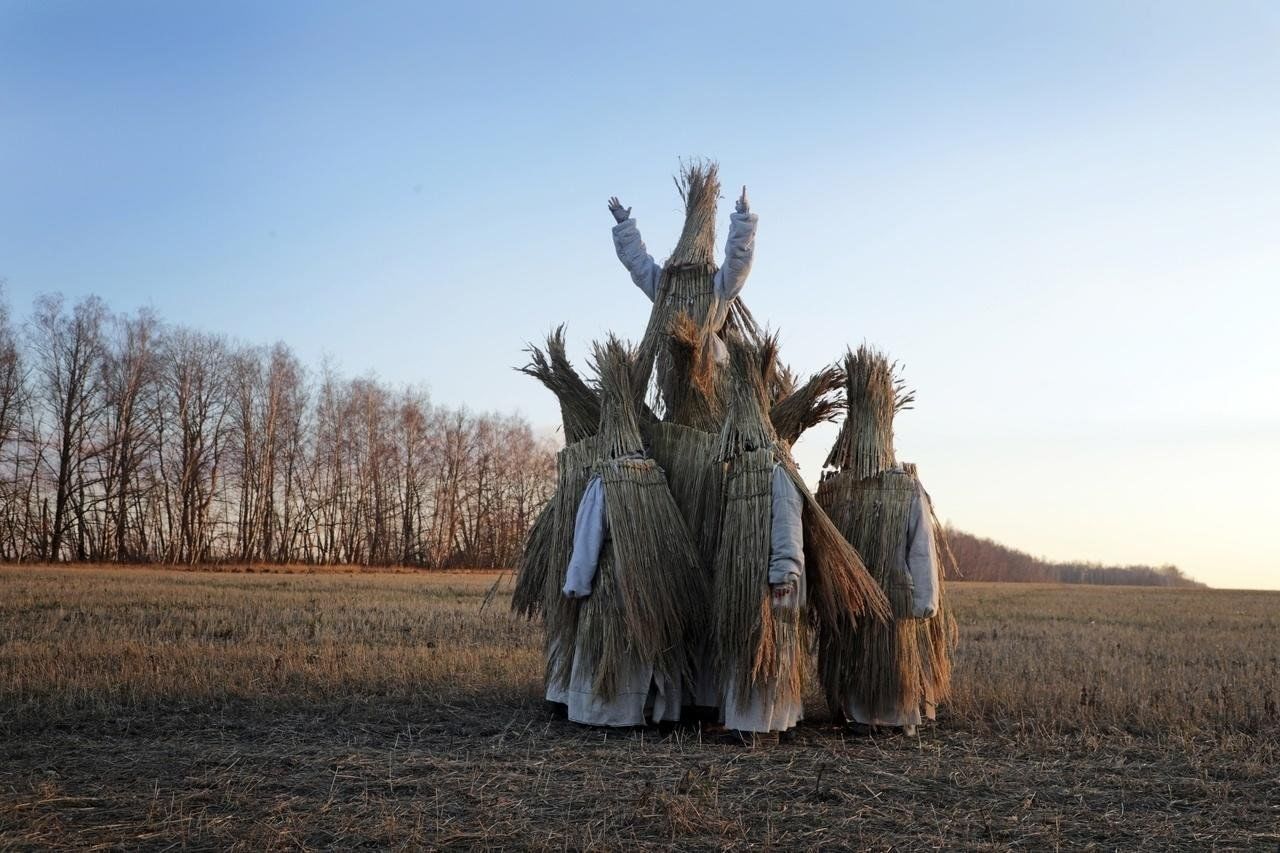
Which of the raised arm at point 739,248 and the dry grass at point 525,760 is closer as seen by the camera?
the dry grass at point 525,760

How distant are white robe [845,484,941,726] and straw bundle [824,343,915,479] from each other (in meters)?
0.33

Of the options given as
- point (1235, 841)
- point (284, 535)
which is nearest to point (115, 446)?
point (284, 535)

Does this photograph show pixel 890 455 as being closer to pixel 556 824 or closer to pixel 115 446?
pixel 556 824

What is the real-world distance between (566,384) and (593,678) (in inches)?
73.4

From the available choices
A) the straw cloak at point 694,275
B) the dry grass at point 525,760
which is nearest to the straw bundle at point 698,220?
the straw cloak at point 694,275

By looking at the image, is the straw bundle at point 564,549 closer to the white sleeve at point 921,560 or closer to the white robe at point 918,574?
the white robe at point 918,574

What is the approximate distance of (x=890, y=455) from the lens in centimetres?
690

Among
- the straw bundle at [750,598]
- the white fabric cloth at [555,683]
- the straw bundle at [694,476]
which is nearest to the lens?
the straw bundle at [750,598]

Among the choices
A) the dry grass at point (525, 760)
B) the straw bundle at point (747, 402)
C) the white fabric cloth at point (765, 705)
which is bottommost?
the dry grass at point (525, 760)

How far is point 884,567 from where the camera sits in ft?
21.8

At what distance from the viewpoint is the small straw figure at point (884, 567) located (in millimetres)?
6613

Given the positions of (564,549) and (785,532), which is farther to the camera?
(564,549)

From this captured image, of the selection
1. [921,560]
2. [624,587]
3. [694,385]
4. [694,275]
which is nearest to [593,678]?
[624,587]

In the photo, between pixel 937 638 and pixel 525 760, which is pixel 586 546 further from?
pixel 937 638
